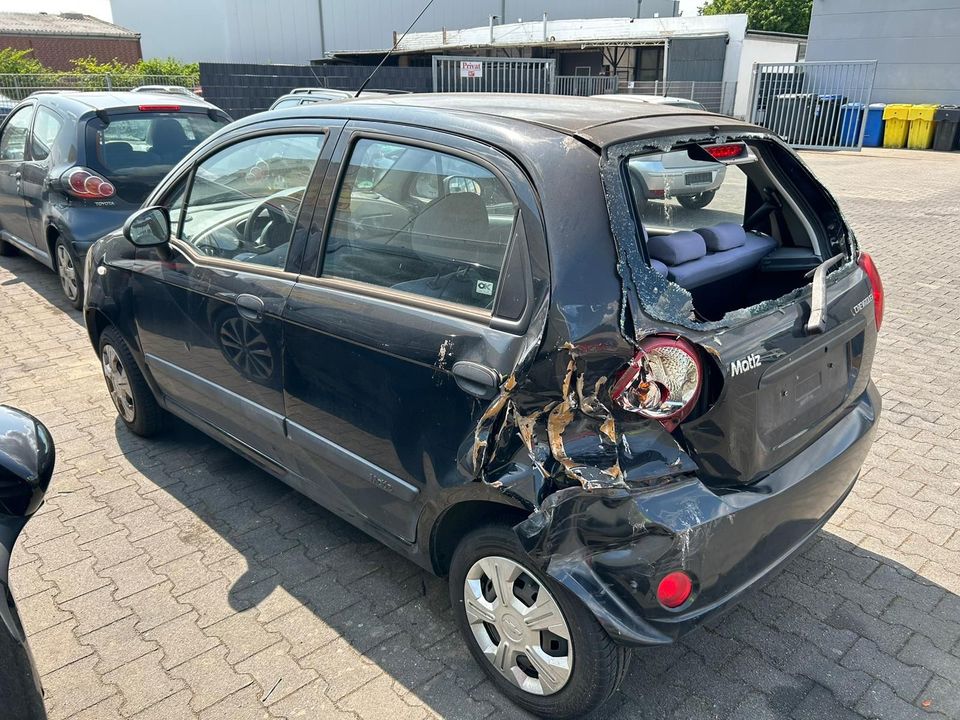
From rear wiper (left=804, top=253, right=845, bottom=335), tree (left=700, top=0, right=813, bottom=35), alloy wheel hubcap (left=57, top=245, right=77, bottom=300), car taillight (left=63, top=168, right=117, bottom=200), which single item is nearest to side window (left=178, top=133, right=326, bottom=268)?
rear wiper (left=804, top=253, right=845, bottom=335)

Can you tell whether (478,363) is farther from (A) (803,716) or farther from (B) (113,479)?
(B) (113,479)

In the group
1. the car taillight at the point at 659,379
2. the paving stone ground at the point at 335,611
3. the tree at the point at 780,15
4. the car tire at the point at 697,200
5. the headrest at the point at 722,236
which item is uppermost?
the tree at the point at 780,15

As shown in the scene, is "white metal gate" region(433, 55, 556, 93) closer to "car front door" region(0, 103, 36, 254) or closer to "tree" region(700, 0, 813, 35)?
"car front door" region(0, 103, 36, 254)

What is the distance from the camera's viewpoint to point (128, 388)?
425 centimetres

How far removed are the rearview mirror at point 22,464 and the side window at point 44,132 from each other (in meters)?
5.47

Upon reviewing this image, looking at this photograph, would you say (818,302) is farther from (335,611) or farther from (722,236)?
(335,611)

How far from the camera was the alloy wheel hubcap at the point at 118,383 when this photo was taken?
167 inches

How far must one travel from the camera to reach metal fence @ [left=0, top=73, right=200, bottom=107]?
1594cm

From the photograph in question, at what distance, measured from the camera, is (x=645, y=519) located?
2.04 m

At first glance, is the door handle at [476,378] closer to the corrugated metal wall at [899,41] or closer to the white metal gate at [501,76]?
the white metal gate at [501,76]

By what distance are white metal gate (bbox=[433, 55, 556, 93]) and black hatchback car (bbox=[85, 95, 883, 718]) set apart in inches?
677

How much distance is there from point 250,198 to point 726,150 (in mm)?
1995

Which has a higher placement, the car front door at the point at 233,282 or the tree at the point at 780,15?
the tree at the point at 780,15

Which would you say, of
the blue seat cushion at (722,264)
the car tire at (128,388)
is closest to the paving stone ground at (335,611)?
the car tire at (128,388)
